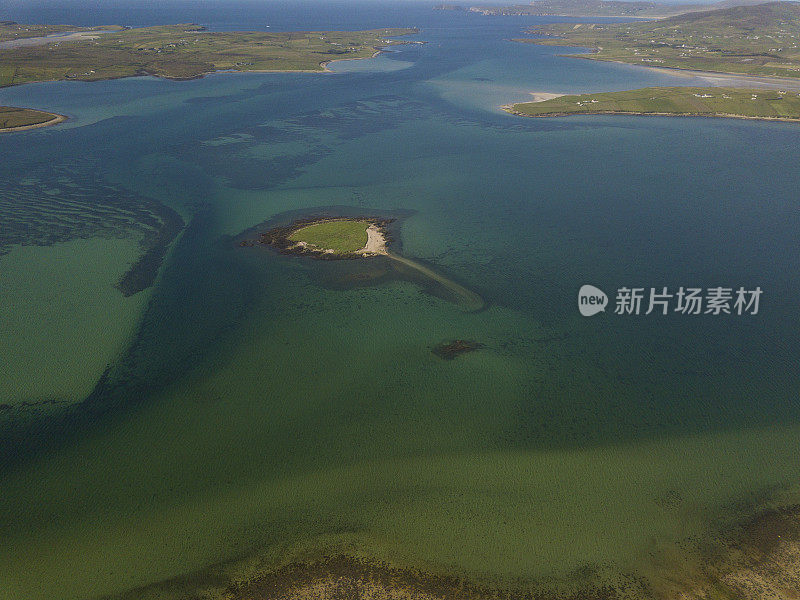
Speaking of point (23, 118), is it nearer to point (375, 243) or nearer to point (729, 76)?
point (375, 243)

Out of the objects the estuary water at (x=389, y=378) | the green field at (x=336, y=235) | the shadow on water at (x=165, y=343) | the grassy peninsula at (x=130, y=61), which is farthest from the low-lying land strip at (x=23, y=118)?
the green field at (x=336, y=235)

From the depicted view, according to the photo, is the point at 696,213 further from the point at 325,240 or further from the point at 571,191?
the point at 325,240

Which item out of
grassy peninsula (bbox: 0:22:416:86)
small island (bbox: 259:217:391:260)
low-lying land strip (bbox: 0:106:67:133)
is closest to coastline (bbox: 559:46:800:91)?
grassy peninsula (bbox: 0:22:416:86)

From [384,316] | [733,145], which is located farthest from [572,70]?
[384,316]

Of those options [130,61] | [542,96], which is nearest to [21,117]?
[130,61]

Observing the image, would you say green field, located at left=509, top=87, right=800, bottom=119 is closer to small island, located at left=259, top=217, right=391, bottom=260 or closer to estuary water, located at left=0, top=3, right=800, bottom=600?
estuary water, located at left=0, top=3, right=800, bottom=600

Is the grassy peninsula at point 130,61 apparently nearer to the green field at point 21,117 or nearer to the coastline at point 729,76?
the green field at point 21,117
